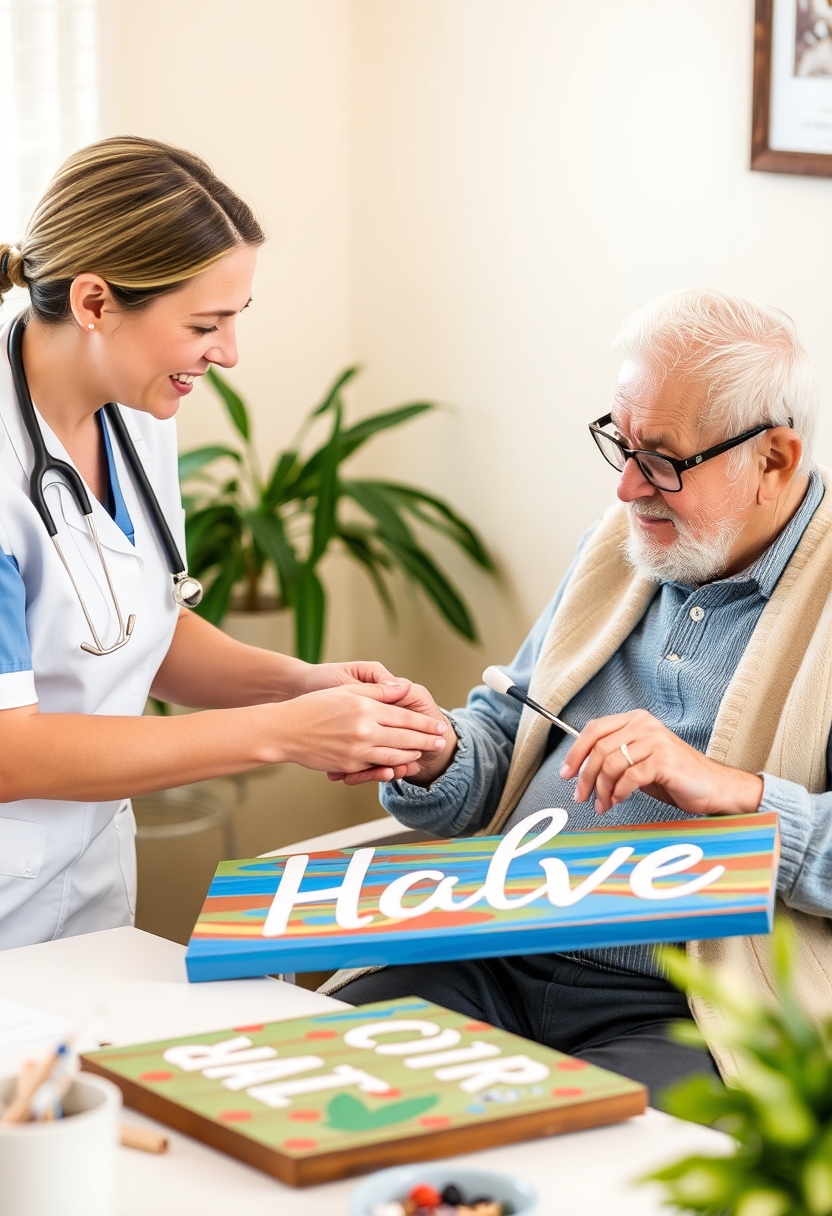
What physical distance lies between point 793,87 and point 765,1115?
2.13 m

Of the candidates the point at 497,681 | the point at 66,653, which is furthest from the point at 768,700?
the point at 66,653

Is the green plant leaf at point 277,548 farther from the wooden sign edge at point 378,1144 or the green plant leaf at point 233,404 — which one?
the wooden sign edge at point 378,1144

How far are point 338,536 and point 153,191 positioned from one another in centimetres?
148

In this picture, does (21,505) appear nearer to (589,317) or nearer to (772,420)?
(772,420)

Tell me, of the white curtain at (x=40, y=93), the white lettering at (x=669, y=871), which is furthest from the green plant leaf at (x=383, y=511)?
the white lettering at (x=669, y=871)

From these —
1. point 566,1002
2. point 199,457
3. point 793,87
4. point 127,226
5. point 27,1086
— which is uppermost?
point 793,87

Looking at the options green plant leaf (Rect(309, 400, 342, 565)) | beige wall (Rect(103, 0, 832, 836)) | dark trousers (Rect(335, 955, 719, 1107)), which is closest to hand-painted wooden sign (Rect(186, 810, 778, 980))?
dark trousers (Rect(335, 955, 719, 1107))

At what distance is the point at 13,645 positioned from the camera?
1537 millimetres

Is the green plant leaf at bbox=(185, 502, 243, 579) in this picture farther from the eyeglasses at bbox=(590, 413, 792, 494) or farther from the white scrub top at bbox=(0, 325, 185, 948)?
the eyeglasses at bbox=(590, 413, 792, 494)

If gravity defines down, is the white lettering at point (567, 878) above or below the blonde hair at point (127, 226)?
below

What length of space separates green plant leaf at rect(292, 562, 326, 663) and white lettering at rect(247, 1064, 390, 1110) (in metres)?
1.82

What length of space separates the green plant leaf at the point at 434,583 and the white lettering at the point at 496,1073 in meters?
2.01

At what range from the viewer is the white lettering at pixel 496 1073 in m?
1.03

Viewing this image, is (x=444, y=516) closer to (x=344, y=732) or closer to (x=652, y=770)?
(x=344, y=732)
